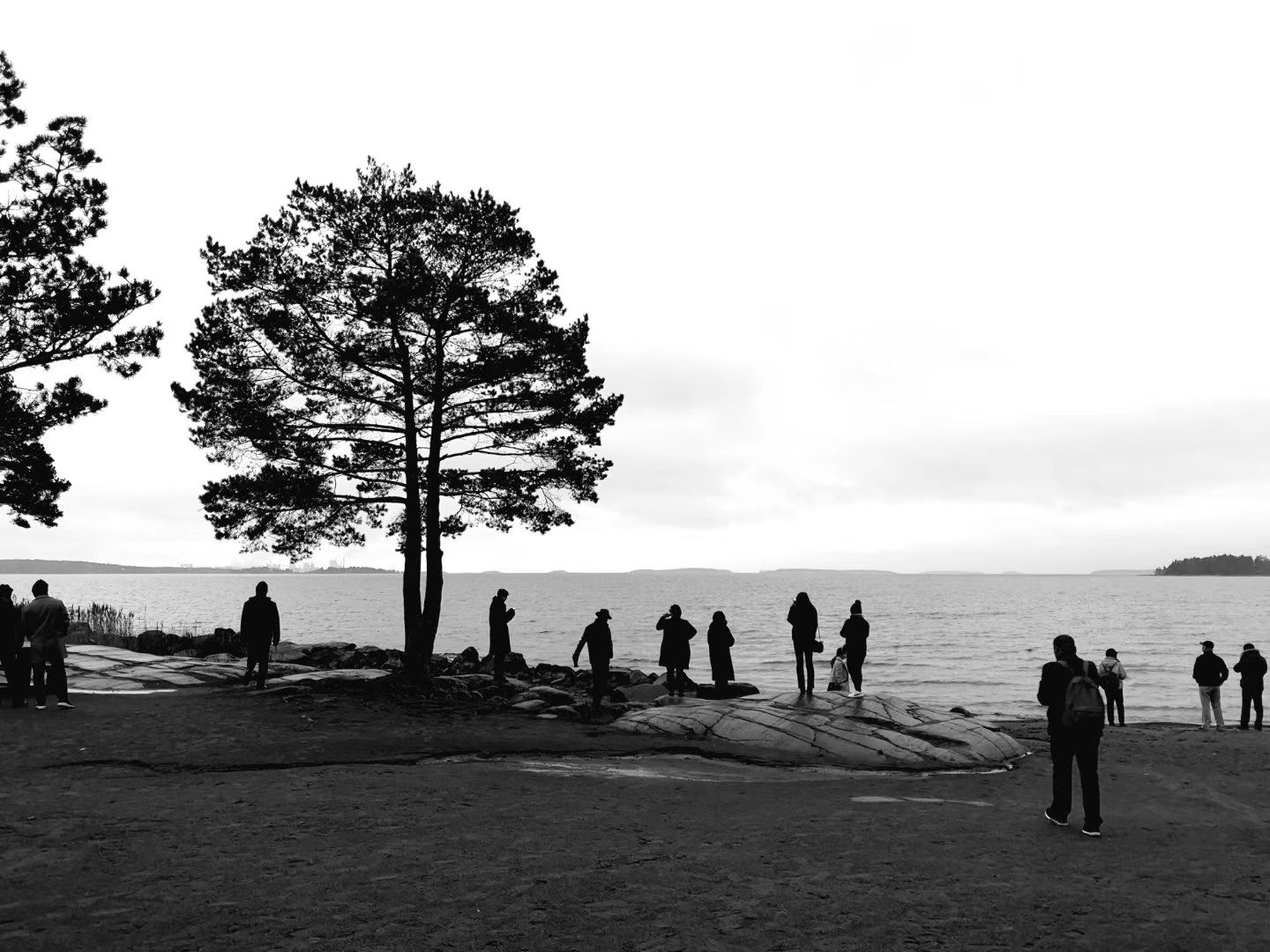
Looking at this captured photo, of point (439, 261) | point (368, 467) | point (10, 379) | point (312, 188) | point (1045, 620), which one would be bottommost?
point (1045, 620)

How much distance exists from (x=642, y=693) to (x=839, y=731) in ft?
30.7

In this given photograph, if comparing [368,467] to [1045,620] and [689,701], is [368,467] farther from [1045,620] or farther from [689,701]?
[1045,620]

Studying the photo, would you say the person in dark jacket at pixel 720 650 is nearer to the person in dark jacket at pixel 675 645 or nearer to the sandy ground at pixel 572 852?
the person in dark jacket at pixel 675 645

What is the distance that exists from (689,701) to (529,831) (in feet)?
33.7

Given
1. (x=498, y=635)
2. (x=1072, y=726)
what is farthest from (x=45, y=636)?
(x=1072, y=726)

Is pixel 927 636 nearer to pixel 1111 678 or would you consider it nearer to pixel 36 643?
pixel 1111 678

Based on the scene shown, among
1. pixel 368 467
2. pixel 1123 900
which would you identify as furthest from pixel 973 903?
pixel 368 467

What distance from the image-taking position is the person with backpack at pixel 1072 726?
8.89 metres

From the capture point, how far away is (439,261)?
20.1m

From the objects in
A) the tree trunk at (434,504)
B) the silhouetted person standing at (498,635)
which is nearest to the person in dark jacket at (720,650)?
the silhouetted person standing at (498,635)

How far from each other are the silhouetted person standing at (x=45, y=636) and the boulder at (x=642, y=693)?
37.1 ft

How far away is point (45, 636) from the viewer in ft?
50.1

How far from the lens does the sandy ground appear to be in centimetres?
587

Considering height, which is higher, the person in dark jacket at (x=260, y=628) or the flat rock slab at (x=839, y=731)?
the person in dark jacket at (x=260, y=628)
